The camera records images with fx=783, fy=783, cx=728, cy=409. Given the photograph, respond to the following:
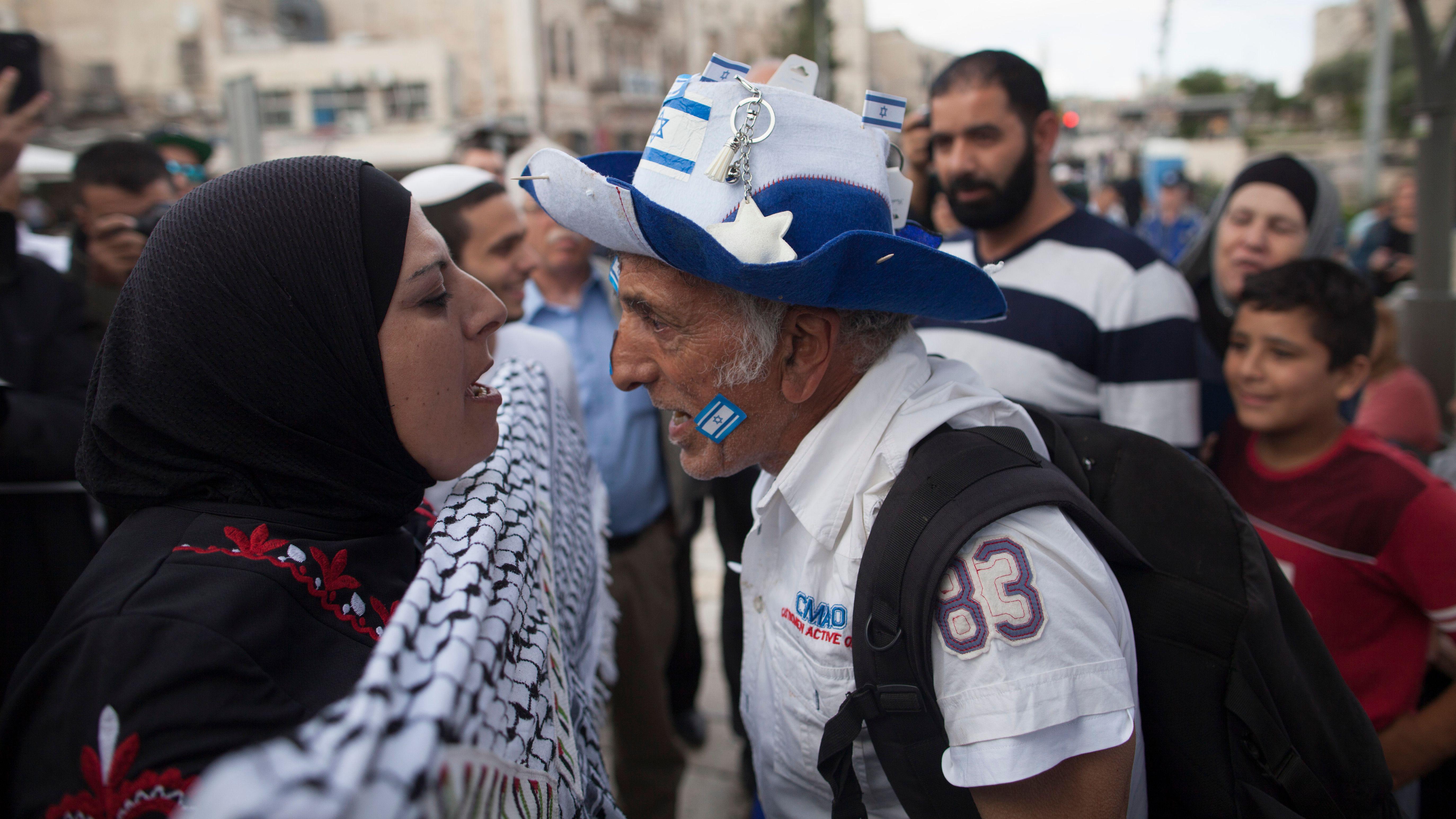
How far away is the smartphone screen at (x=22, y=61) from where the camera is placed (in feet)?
8.36

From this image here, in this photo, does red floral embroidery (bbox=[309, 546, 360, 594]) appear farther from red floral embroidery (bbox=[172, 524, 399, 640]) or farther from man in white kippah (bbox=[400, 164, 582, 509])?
man in white kippah (bbox=[400, 164, 582, 509])

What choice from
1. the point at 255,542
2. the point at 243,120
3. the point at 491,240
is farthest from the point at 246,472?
the point at 243,120

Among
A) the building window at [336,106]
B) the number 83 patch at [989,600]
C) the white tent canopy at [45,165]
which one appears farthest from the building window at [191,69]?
the number 83 patch at [989,600]

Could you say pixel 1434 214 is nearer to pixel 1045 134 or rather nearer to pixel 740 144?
pixel 1045 134

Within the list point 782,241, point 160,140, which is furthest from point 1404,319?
point 160,140

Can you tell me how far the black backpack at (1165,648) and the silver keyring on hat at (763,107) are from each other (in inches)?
24.3

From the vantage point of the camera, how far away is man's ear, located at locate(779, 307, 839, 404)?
4.84ft

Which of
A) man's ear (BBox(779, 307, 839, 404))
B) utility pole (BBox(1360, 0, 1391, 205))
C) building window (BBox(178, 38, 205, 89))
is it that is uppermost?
building window (BBox(178, 38, 205, 89))

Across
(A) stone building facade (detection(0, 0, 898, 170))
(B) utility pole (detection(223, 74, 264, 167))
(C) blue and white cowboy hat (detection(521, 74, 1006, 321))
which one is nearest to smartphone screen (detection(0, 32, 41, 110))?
(B) utility pole (detection(223, 74, 264, 167))

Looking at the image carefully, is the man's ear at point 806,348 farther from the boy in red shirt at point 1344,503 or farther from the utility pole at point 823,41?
the utility pole at point 823,41

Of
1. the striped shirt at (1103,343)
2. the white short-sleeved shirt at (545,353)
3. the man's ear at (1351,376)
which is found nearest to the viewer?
the man's ear at (1351,376)

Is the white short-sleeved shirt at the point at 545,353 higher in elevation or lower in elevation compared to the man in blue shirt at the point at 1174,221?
lower

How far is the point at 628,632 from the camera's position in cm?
322

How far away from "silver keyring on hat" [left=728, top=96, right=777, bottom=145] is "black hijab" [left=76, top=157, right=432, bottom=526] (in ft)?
2.08
